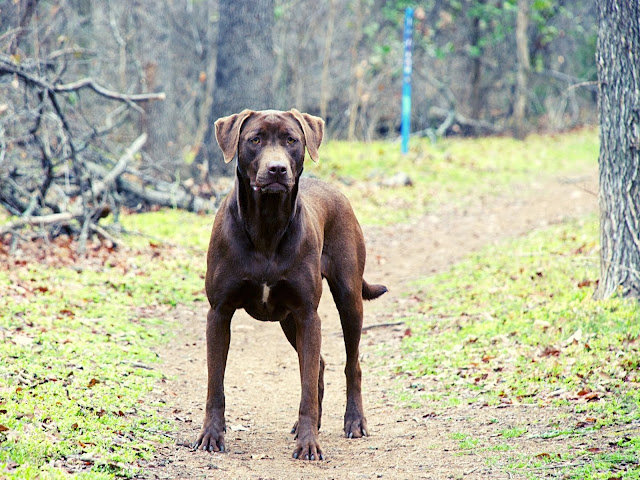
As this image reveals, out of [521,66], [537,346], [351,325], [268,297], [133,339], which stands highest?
[521,66]

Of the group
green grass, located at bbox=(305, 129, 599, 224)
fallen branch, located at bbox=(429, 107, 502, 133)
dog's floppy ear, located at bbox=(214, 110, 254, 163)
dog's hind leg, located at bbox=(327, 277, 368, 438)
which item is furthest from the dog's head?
fallen branch, located at bbox=(429, 107, 502, 133)

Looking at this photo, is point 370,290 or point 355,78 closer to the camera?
point 370,290

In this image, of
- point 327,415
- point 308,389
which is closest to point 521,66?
point 327,415

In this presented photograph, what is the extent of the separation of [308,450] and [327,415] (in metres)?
1.24

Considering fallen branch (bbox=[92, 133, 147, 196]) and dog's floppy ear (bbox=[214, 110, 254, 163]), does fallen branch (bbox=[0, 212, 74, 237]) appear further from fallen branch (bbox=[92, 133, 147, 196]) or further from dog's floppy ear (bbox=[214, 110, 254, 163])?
dog's floppy ear (bbox=[214, 110, 254, 163])

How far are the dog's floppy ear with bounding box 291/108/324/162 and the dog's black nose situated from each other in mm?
378

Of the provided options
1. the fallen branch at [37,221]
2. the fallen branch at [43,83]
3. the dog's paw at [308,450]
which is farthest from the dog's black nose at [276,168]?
the fallen branch at [43,83]

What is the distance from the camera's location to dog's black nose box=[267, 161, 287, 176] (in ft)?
14.7

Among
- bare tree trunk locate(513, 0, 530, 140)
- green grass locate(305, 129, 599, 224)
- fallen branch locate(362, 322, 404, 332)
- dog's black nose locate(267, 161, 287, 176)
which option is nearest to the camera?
dog's black nose locate(267, 161, 287, 176)

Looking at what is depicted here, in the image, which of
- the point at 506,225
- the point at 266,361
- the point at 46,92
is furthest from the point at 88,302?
the point at 506,225

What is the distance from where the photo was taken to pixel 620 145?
662 cm

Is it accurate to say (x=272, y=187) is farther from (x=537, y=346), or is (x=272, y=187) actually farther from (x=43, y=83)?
(x=43, y=83)

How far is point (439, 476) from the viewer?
4125mm

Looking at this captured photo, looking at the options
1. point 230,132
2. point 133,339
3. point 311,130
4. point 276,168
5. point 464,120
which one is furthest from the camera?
point 464,120
